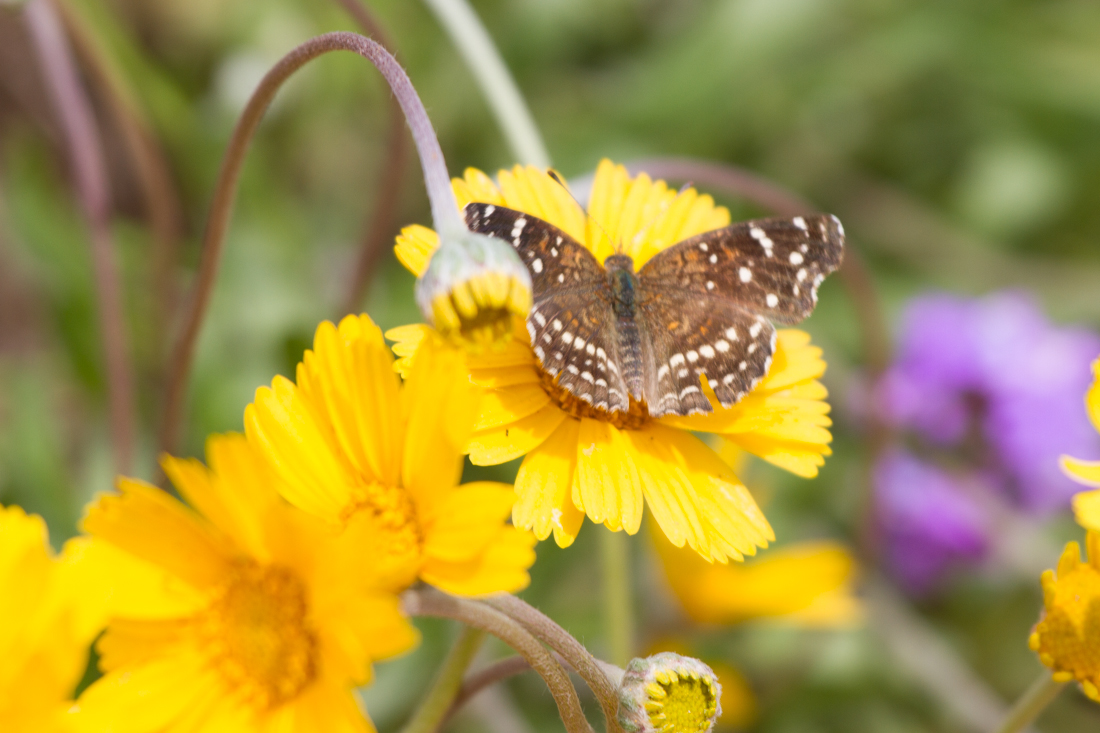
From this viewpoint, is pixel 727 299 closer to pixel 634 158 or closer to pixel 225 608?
pixel 225 608

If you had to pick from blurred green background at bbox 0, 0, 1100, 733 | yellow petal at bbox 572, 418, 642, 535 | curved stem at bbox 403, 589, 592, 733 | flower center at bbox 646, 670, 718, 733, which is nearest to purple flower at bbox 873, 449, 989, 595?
blurred green background at bbox 0, 0, 1100, 733

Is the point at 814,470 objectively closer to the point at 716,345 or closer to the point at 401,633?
the point at 716,345

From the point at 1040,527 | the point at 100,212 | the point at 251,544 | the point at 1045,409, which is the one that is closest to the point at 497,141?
the point at 100,212

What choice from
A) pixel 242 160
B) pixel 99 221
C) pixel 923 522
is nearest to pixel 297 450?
pixel 242 160

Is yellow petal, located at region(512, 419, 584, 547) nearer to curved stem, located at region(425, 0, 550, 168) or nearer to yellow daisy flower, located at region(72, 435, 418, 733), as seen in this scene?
yellow daisy flower, located at region(72, 435, 418, 733)

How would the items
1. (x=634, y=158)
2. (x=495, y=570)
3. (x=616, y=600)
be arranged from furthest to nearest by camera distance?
1. (x=634, y=158)
2. (x=616, y=600)
3. (x=495, y=570)
